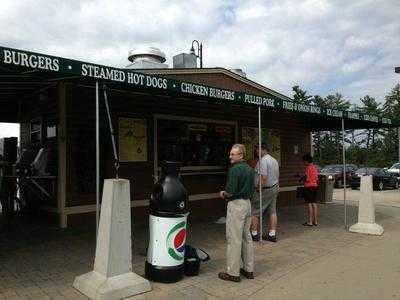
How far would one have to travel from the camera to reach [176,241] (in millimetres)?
6133

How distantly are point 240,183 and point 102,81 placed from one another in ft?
7.47

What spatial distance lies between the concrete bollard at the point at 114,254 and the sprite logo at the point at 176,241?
0.50 m

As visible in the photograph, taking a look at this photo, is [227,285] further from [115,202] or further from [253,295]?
[115,202]

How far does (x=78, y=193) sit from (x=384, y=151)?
4797 centimetres

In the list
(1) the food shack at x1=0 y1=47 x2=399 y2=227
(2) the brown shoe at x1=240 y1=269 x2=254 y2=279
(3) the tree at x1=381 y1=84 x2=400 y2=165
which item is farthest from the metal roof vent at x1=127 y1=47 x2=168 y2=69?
(3) the tree at x1=381 y1=84 x2=400 y2=165

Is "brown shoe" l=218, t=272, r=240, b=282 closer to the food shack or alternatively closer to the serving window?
the food shack

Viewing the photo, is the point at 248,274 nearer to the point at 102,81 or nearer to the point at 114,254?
the point at 114,254

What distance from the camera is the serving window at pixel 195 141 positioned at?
1161cm

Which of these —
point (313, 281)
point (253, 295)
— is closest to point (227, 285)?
point (253, 295)

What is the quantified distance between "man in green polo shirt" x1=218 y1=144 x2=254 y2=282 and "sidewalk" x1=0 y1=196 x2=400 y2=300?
0.82 feet

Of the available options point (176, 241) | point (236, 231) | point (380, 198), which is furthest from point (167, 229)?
point (380, 198)

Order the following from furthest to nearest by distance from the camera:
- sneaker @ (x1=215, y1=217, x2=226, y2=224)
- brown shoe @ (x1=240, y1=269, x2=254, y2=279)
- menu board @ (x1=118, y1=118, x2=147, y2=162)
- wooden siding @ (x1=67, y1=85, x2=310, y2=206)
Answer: sneaker @ (x1=215, y1=217, x2=226, y2=224)
menu board @ (x1=118, y1=118, x2=147, y2=162)
wooden siding @ (x1=67, y1=85, x2=310, y2=206)
brown shoe @ (x1=240, y1=269, x2=254, y2=279)

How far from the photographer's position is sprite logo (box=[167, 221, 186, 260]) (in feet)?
19.9

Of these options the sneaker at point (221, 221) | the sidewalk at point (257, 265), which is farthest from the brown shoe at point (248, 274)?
the sneaker at point (221, 221)
